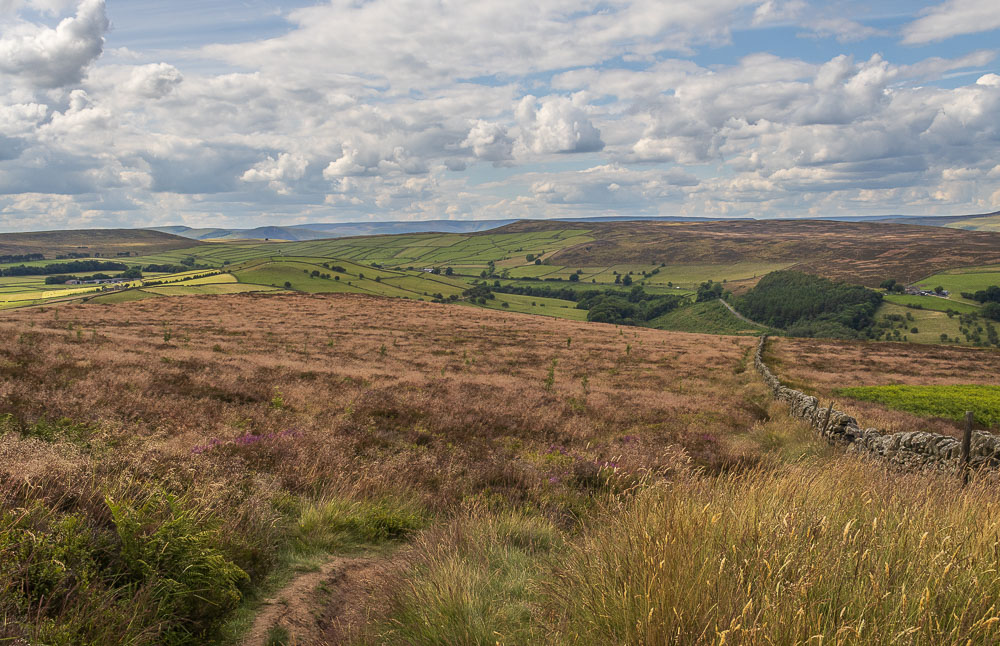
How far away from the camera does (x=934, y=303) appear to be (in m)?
136

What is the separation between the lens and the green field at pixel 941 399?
20.8 metres

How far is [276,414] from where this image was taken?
1148cm

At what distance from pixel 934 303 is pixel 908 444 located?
534ft

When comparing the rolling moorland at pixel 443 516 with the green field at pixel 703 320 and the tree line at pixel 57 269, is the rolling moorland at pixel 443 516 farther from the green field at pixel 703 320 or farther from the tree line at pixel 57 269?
the tree line at pixel 57 269

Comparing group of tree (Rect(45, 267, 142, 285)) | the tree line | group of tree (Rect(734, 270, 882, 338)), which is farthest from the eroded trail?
the tree line

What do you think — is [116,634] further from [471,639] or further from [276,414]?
[276,414]

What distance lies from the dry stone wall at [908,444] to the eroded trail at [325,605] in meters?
8.69

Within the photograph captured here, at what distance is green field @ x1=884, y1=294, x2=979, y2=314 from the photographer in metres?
131

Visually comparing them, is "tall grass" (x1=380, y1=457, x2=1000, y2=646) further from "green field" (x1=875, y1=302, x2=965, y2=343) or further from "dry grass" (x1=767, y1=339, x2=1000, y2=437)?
"green field" (x1=875, y1=302, x2=965, y2=343)

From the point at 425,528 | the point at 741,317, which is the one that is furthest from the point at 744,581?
the point at 741,317

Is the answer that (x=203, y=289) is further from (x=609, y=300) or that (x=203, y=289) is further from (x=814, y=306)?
(x=814, y=306)

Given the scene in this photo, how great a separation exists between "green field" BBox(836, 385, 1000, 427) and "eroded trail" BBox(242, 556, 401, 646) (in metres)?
23.8

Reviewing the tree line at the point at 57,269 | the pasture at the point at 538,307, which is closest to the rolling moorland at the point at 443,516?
the pasture at the point at 538,307

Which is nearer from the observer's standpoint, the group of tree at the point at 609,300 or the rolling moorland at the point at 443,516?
the rolling moorland at the point at 443,516
